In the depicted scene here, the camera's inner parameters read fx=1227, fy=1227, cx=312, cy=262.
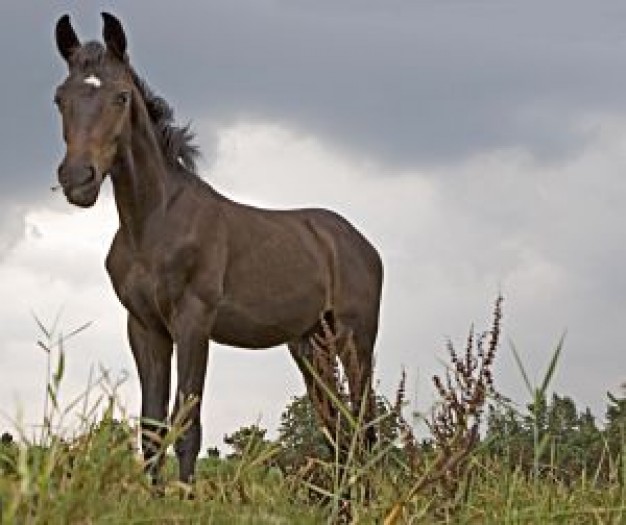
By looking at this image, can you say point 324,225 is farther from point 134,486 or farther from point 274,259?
point 134,486

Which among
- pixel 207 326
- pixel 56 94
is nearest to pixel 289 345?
pixel 207 326

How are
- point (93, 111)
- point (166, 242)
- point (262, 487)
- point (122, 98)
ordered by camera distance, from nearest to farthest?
point (262, 487) < point (93, 111) < point (122, 98) < point (166, 242)

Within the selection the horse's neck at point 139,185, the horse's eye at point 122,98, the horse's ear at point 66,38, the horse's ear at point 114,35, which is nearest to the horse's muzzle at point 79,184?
the horse's eye at point 122,98

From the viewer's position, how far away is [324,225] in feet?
34.8

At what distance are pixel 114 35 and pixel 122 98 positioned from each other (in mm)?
458

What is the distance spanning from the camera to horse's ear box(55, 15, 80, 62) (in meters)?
8.39

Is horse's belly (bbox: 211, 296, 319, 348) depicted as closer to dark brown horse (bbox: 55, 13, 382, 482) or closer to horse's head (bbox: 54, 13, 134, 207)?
dark brown horse (bbox: 55, 13, 382, 482)

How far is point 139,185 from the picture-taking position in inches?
333

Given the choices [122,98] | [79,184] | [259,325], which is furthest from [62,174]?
[259,325]

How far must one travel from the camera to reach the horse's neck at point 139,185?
8383 millimetres

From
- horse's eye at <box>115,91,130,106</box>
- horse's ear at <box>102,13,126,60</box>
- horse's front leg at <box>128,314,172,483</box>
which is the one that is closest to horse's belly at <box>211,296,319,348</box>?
horse's front leg at <box>128,314,172,483</box>

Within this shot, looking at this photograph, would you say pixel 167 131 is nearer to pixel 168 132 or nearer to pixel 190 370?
pixel 168 132

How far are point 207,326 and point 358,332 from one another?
7.84 ft

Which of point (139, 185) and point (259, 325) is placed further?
point (259, 325)
